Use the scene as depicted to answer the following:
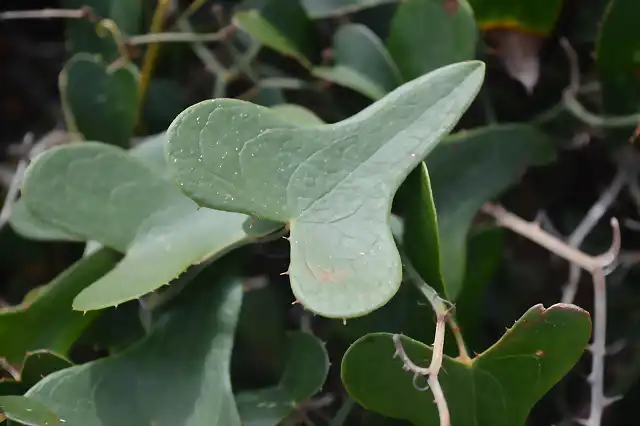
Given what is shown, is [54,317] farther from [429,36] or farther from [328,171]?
[429,36]

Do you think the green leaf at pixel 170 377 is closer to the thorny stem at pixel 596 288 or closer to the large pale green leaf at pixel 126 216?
the large pale green leaf at pixel 126 216

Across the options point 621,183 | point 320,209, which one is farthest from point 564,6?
point 320,209

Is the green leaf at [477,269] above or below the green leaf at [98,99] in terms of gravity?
below

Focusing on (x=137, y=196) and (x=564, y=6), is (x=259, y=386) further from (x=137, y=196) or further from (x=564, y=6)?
(x=564, y=6)

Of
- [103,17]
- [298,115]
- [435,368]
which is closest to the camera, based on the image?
[435,368]

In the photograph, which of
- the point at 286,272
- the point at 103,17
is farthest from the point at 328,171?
the point at 103,17

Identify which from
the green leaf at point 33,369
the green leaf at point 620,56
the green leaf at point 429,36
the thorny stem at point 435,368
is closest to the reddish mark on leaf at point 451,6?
the green leaf at point 429,36
